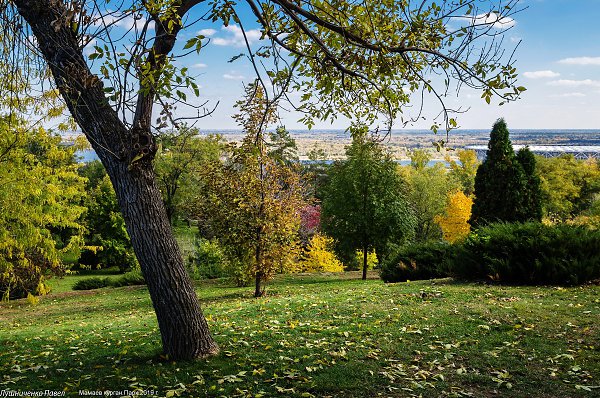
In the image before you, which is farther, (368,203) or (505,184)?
(505,184)

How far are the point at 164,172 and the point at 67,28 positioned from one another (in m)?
26.0

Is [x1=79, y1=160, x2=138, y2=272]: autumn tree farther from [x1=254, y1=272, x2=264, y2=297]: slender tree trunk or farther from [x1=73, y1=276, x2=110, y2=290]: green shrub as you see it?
[x1=254, y1=272, x2=264, y2=297]: slender tree trunk

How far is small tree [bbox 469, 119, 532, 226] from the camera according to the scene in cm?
2109

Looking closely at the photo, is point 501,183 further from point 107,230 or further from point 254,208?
point 107,230

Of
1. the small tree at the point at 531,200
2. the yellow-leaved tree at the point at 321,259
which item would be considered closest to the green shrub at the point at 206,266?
the yellow-leaved tree at the point at 321,259

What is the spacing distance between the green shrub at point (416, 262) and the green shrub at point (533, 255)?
1.96 metres

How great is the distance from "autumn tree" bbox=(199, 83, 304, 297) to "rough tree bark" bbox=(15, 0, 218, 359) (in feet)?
24.3

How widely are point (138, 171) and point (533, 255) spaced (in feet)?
28.7

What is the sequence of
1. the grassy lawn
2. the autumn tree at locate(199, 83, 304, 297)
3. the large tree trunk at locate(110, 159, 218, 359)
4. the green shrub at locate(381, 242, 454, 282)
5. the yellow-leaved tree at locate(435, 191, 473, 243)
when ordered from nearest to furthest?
the grassy lawn
the large tree trunk at locate(110, 159, 218, 359)
the autumn tree at locate(199, 83, 304, 297)
the green shrub at locate(381, 242, 454, 282)
the yellow-leaved tree at locate(435, 191, 473, 243)

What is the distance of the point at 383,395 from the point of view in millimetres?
4191

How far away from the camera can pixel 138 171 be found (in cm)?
482

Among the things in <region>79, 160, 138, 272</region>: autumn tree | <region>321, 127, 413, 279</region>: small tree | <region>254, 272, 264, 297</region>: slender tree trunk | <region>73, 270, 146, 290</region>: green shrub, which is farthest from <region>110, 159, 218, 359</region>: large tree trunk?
<region>79, 160, 138, 272</region>: autumn tree

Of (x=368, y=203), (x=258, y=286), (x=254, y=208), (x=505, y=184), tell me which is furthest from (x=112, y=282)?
(x=505, y=184)

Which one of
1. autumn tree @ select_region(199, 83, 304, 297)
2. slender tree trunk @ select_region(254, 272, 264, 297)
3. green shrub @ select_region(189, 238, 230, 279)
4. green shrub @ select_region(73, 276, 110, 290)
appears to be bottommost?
green shrub @ select_region(73, 276, 110, 290)
